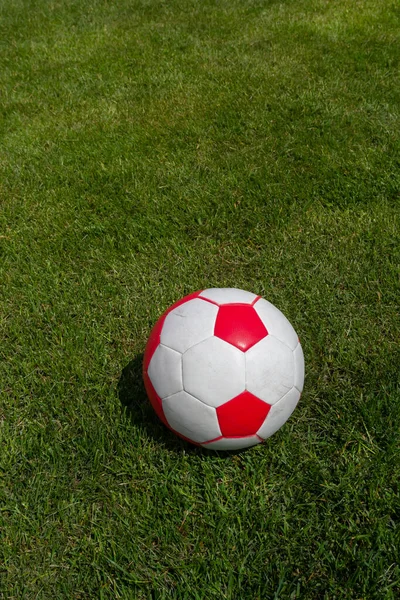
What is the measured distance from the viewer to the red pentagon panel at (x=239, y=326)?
192 centimetres

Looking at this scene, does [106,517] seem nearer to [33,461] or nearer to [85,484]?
[85,484]

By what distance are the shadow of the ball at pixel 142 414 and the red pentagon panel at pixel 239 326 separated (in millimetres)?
569

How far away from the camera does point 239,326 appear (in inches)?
77.2

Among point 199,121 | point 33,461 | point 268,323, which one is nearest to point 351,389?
point 268,323

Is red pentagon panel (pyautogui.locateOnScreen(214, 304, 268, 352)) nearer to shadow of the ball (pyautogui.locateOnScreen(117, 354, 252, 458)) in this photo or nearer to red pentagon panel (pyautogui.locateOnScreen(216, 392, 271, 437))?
red pentagon panel (pyautogui.locateOnScreen(216, 392, 271, 437))

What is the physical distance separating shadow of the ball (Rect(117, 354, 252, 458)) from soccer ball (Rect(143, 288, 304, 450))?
7.0 inches

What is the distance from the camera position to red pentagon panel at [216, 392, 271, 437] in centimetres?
187

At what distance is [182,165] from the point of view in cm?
391

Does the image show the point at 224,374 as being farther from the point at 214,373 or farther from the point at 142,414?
the point at 142,414

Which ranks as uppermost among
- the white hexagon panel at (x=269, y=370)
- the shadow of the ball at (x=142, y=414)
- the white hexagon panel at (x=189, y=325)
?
the white hexagon panel at (x=189, y=325)

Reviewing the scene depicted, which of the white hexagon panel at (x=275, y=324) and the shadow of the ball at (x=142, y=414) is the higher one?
the white hexagon panel at (x=275, y=324)

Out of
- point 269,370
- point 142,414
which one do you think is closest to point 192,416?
point 269,370

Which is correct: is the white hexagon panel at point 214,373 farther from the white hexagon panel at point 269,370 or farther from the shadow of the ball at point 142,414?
the shadow of the ball at point 142,414

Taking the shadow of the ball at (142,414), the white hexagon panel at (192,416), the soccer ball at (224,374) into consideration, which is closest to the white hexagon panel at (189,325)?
the soccer ball at (224,374)
